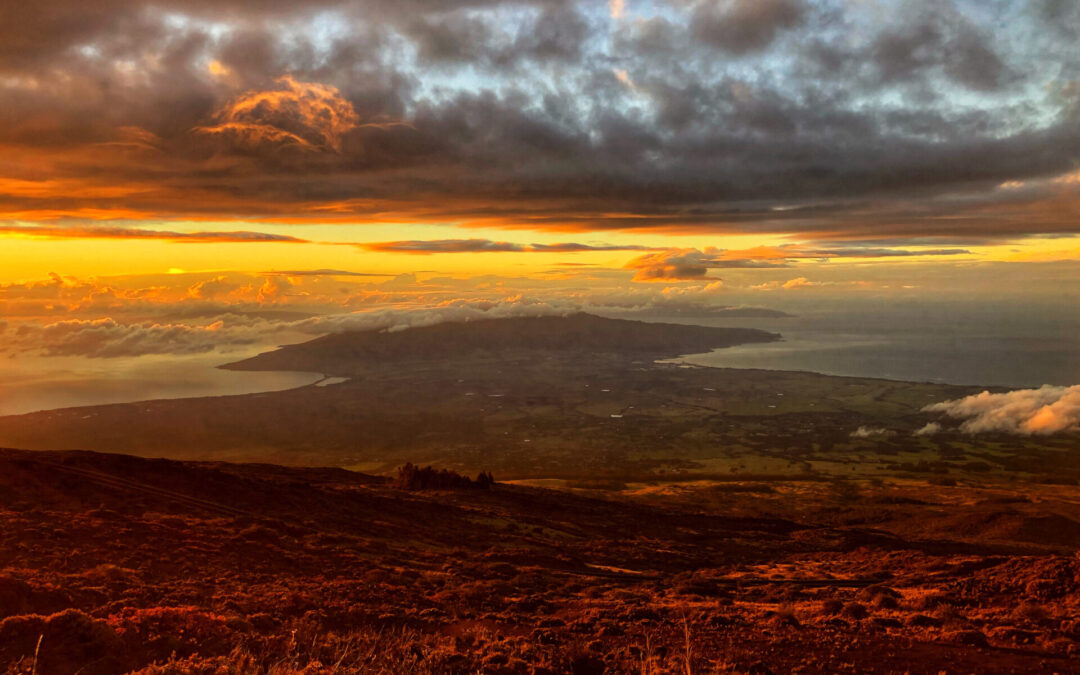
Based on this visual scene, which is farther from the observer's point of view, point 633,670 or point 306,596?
point 306,596

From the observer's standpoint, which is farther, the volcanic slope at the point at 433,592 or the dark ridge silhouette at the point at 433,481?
the dark ridge silhouette at the point at 433,481

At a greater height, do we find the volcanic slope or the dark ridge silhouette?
the volcanic slope

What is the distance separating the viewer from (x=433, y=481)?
60.3m

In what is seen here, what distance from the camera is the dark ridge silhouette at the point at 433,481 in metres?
58.4

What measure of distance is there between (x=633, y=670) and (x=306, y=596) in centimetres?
1122

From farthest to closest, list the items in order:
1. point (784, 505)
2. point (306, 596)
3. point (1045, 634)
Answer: point (784, 505), point (306, 596), point (1045, 634)

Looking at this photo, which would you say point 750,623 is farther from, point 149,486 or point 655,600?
point 149,486

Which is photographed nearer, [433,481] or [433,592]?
[433,592]

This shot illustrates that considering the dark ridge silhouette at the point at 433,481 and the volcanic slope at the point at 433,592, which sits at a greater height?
the volcanic slope at the point at 433,592

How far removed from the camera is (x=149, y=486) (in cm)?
3644

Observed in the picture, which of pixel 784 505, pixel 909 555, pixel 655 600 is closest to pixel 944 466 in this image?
pixel 784 505

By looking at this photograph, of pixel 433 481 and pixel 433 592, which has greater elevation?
pixel 433 592

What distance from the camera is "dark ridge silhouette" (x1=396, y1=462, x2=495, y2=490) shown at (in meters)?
58.4

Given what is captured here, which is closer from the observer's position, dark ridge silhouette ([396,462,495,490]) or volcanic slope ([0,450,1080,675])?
volcanic slope ([0,450,1080,675])
